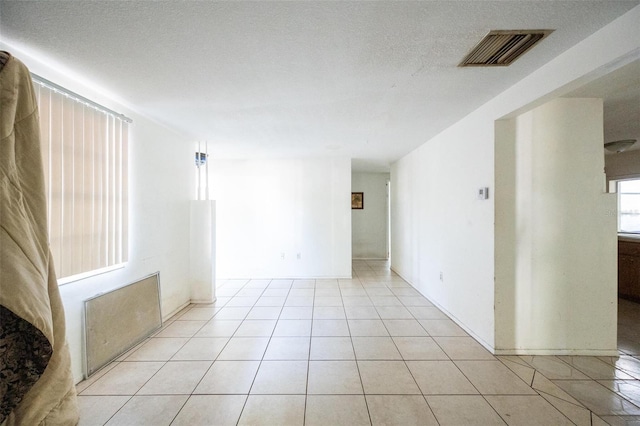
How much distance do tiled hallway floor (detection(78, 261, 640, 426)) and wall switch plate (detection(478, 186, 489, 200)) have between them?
4.84 feet

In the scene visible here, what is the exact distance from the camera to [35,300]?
1.28 meters

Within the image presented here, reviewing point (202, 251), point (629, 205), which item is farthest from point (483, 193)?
point (629, 205)

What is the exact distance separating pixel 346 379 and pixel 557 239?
2256 millimetres

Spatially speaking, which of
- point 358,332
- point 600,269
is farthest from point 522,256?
point 358,332

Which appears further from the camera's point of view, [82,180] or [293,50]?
[82,180]

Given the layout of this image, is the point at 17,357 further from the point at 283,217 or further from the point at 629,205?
the point at 629,205

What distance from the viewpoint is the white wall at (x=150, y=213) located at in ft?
6.46

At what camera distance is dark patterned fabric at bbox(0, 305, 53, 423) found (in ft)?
4.18

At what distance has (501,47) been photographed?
158cm

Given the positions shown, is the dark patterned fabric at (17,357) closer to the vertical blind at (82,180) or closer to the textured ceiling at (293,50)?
the vertical blind at (82,180)

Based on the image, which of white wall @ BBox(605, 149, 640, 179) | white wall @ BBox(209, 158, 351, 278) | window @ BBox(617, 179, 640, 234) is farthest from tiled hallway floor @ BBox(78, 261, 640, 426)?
white wall @ BBox(605, 149, 640, 179)

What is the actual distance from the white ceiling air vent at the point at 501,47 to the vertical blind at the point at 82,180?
9.50ft

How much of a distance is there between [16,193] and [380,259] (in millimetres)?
6692

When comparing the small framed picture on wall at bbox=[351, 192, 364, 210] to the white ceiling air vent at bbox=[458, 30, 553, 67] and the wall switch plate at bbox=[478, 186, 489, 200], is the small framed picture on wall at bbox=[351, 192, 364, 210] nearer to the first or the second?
the wall switch plate at bbox=[478, 186, 489, 200]
